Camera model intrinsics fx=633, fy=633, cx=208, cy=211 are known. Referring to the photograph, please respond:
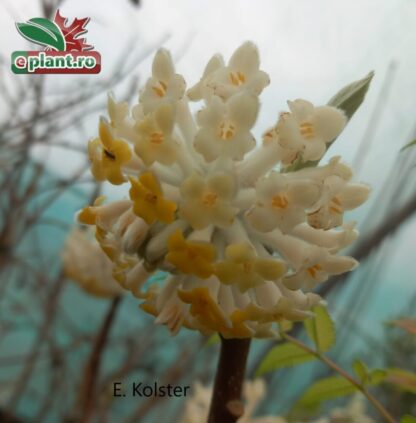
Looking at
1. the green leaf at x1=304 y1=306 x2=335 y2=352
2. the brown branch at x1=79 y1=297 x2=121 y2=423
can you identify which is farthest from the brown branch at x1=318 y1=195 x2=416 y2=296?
the green leaf at x1=304 y1=306 x2=335 y2=352

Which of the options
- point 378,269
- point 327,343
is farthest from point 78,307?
point 327,343

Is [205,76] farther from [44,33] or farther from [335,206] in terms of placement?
[44,33]

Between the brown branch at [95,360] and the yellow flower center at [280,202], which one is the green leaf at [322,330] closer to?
the yellow flower center at [280,202]

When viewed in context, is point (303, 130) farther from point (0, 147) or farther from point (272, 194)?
point (0, 147)

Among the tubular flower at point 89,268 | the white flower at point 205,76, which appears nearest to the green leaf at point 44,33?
the white flower at point 205,76

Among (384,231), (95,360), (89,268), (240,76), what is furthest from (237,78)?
(89,268)

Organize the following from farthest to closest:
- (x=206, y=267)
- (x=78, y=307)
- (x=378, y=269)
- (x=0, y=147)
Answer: (x=78, y=307), (x=378, y=269), (x=0, y=147), (x=206, y=267)

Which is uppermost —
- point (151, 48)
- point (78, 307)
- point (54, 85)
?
point (151, 48)
